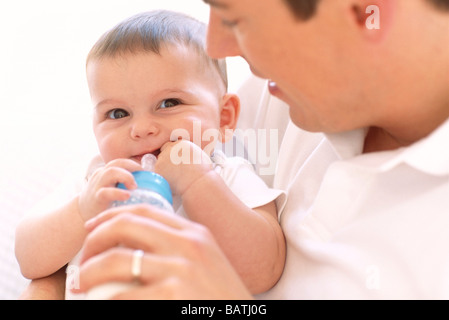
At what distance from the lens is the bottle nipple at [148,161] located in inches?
48.8

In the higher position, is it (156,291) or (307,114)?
(307,114)

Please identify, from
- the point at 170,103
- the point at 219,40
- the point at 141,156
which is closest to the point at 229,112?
the point at 170,103

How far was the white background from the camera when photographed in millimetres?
1680

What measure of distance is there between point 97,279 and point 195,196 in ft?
1.35

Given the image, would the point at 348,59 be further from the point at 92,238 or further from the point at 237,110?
the point at 237,110

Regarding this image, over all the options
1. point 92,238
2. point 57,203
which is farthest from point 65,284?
point 92,238

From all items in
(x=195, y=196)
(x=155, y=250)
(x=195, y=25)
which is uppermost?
(x=195, y=25)

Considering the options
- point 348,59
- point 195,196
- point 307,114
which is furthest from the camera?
point 195,196

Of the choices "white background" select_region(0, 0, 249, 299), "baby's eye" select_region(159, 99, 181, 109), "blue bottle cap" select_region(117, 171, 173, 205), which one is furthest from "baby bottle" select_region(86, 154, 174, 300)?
"white background" select_region(0, 0, 249, 299)

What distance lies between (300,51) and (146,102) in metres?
0.49

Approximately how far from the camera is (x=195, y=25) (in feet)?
4.95

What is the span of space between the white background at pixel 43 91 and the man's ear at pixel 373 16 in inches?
31.2

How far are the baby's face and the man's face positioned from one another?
1.01 feet

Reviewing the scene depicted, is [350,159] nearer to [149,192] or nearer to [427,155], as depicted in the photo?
[427,155]
